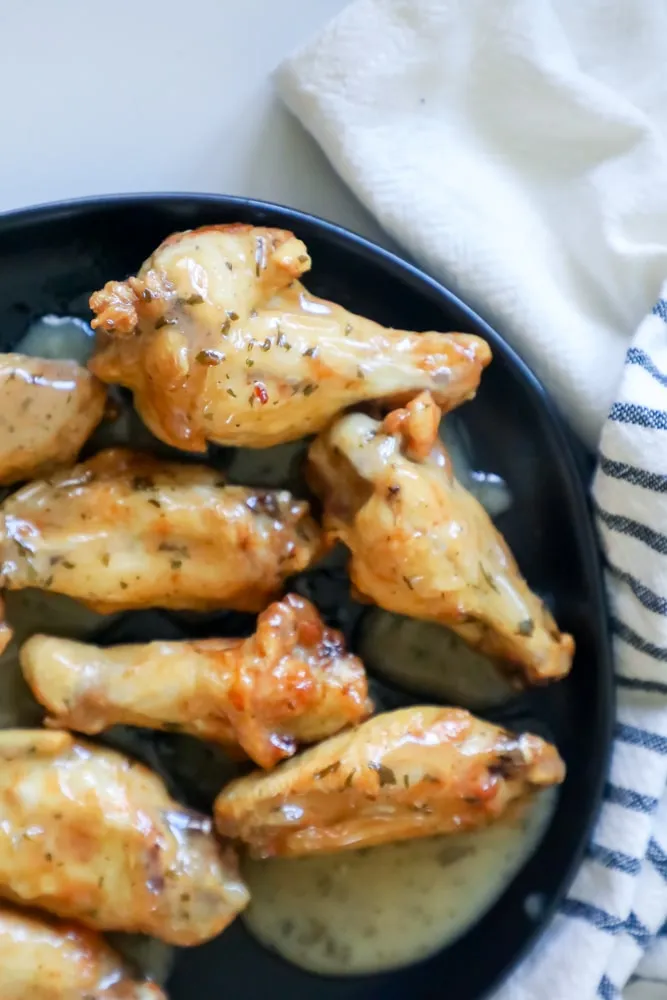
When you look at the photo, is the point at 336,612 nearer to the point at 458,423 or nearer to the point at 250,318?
the point at 458,423

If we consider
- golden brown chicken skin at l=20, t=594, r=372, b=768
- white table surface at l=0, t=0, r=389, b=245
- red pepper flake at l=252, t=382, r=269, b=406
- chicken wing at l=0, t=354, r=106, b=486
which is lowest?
golden brown chicken skin at l=20, t=594, r=372, b=768

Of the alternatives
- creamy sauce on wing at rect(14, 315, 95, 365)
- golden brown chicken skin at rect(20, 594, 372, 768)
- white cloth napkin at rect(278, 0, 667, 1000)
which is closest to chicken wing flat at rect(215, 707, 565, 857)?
golden brown chicken skin at rect(20, 594, 372, 768)

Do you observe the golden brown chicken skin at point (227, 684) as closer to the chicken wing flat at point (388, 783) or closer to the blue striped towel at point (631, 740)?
the chicken wing flat at point (388, 783)

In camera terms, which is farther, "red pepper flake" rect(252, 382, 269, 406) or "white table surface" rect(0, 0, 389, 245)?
"white table surface" rect(0, 0, 389, 245)

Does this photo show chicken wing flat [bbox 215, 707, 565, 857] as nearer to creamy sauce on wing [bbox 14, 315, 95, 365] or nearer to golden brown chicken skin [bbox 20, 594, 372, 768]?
golden brown chicken skin [bbox 20, 594, 372, 768]

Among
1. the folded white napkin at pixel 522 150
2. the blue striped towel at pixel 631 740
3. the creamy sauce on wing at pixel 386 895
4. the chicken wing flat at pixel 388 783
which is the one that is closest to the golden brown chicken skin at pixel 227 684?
the chicken wing flat at pixel 388 783

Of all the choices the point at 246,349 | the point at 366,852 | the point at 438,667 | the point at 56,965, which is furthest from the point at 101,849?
the point at 246,349

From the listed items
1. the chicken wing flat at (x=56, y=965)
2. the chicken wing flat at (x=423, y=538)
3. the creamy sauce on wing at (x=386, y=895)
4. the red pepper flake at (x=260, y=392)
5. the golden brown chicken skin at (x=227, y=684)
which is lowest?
the chicken wing flat at (x=56, y=965)
